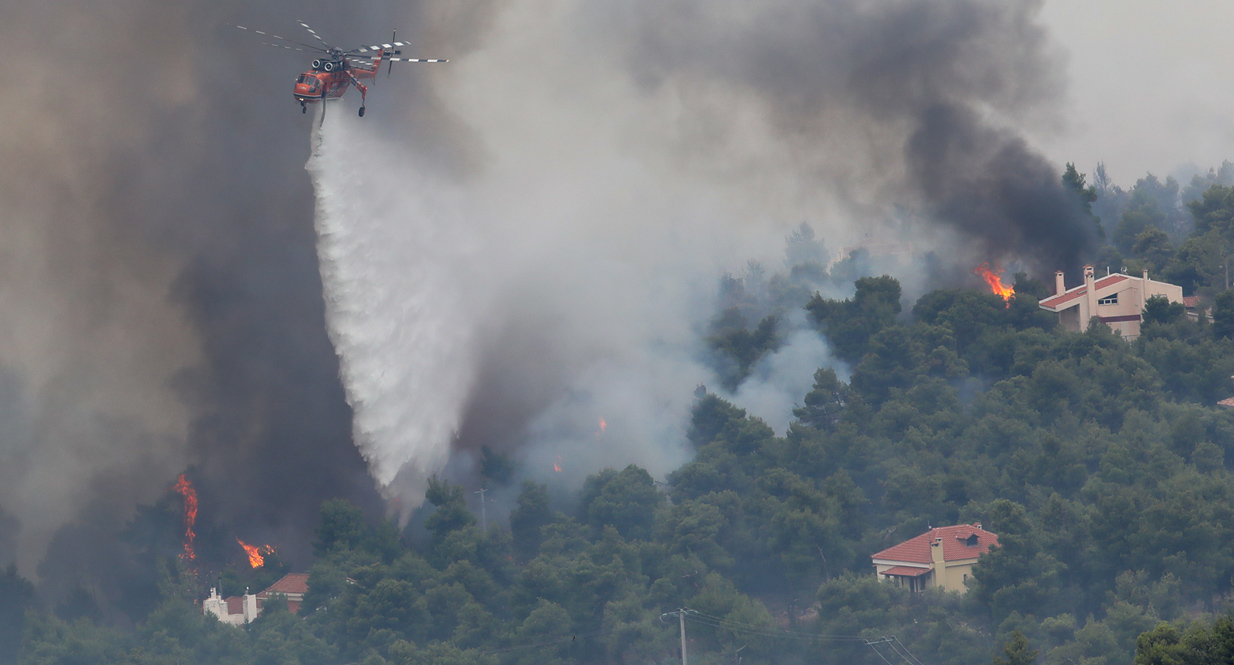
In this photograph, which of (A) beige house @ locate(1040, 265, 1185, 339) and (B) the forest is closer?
(B) the forest

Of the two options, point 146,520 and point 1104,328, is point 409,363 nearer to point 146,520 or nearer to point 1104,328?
point 146,520

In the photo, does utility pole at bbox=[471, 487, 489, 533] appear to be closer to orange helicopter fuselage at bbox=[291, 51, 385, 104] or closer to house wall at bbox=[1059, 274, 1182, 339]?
orange helicopter fuselage at bbox=[291, 51, 385, 104]

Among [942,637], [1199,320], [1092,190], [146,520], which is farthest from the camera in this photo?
[1092,190]

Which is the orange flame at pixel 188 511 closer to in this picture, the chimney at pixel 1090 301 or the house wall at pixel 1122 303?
the house wall at pixel 1122 303

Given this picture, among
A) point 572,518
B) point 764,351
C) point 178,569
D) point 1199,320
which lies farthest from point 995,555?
point 178,569

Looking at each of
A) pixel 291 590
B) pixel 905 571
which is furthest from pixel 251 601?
pixel 905 571

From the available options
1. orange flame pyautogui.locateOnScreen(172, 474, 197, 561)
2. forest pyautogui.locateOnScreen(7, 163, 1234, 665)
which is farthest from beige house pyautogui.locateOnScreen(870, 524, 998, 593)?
orange flame pyautogui.locateOnScreen(172, 474, 197, 561)

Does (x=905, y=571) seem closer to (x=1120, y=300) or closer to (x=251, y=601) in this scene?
(x=1120, y=300)
